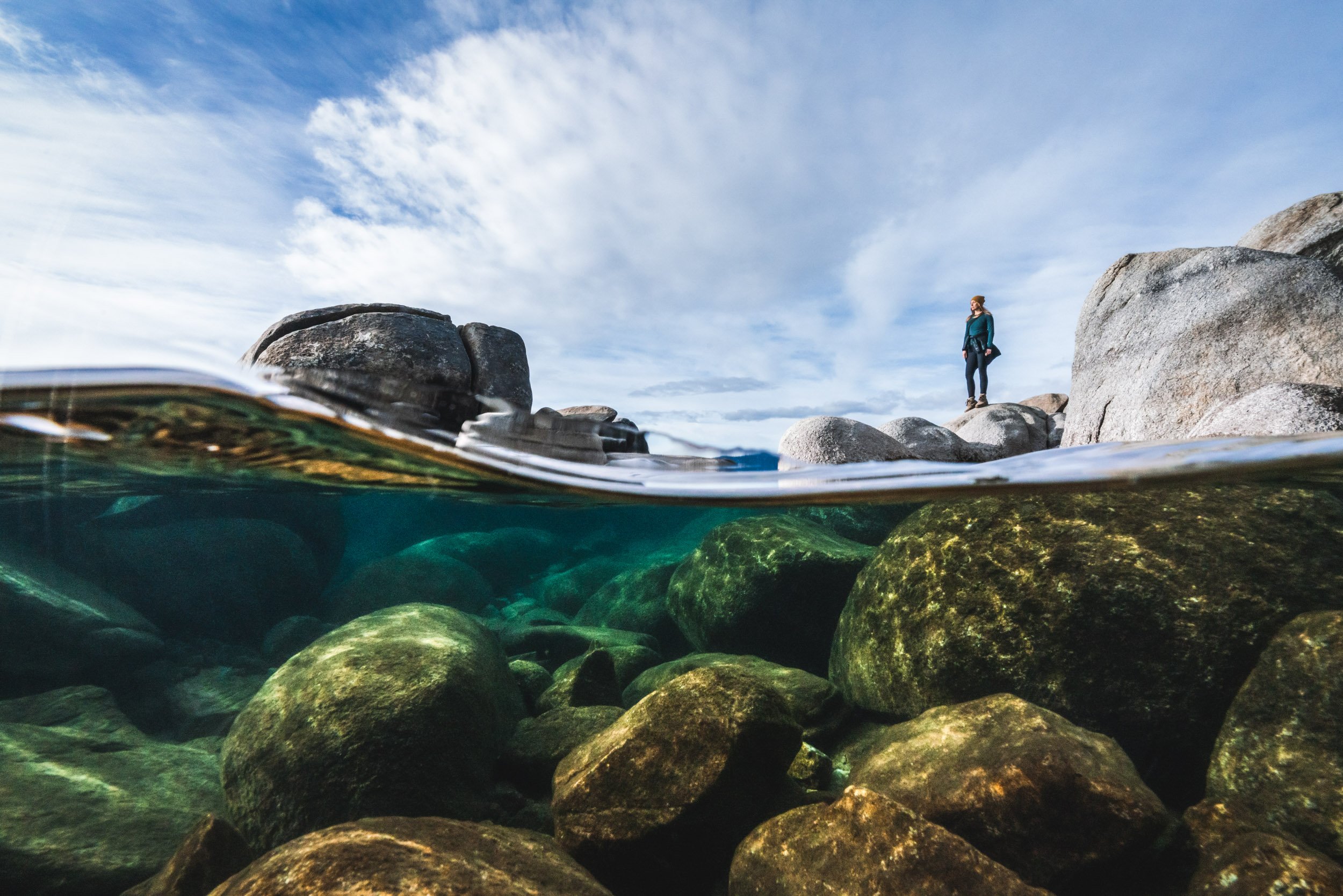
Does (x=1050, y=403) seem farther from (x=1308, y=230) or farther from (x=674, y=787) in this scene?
(x=674, y=787)

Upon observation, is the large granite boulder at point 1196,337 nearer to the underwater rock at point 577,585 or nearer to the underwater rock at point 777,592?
the underwater rock at point 777,592

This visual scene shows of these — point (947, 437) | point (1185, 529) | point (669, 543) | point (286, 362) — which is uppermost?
point (286, 362)

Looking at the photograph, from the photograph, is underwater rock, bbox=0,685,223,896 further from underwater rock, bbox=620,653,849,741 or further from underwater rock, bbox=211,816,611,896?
underwater rock, bbox=620,653,849,741

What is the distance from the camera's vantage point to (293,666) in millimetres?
5398

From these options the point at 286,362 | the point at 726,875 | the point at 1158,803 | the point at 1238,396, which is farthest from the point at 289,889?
the point at 1238,396

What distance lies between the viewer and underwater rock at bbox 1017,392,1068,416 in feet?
51.1

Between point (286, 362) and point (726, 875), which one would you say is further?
point (286, 362)

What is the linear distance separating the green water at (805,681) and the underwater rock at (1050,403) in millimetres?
10439

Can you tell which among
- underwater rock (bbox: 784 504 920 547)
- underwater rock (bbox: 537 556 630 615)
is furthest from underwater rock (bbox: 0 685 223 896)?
underwater rock (bbox: 537 556 630 615)

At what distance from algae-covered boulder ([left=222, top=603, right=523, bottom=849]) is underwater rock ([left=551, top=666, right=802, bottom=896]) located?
1.50 meters

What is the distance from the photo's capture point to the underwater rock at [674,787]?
11.3 feet

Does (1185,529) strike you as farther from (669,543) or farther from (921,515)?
(669,543)

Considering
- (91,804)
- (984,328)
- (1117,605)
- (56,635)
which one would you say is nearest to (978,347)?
(984,328)

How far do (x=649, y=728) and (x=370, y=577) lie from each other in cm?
1274
